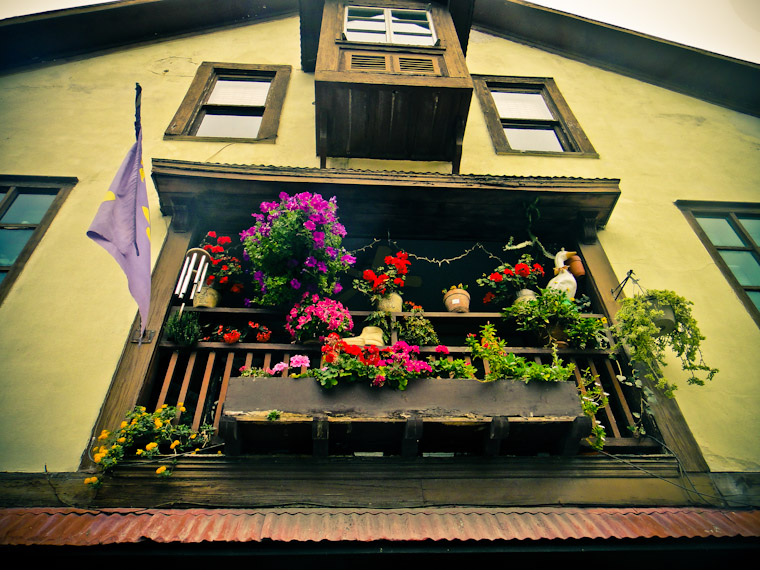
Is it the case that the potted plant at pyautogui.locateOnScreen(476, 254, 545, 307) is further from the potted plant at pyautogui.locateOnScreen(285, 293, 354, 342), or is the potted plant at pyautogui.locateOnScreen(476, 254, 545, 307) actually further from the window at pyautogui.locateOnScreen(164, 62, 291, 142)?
the window at pyautogui.locateOnScreen(164, 62, 291, 142)

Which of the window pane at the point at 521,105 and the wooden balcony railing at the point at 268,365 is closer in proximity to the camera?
the wooden balcony railing at the point at 268,365

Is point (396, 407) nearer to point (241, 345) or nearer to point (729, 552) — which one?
point (241, 345)

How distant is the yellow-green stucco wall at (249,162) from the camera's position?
461cm

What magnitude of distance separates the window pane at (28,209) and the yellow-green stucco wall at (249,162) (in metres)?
0.34

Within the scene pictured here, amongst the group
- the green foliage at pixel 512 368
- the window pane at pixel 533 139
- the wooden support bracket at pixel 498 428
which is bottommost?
the wooden support bracket at pixel 498 428

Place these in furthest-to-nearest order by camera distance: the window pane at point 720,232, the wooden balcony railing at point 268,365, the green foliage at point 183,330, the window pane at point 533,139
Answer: the window pane at point 533,139
the window pane at point 720,232
the green foliage at point 183,330
the wooden balcony railing at point 268,365

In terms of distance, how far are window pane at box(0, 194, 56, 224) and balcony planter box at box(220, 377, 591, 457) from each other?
4174 mm

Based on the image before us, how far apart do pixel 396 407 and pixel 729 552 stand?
2563 millimetres

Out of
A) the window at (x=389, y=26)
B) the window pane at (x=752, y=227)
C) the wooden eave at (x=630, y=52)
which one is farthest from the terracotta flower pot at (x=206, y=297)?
the wooden eave at (x=630, y=52)

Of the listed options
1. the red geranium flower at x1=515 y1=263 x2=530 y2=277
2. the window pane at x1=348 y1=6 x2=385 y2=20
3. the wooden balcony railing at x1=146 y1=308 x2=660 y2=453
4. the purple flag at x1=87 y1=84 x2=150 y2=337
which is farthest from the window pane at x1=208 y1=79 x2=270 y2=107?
the red geranium flower at x1=515 y1=263 x2=530 y2=277

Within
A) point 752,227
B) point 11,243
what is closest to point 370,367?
point 11,243

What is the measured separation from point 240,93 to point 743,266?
26.9 feet

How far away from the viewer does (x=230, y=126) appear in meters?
7.98

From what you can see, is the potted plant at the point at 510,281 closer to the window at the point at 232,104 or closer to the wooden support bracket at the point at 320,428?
the wooden support bracket at the point at 320,428
